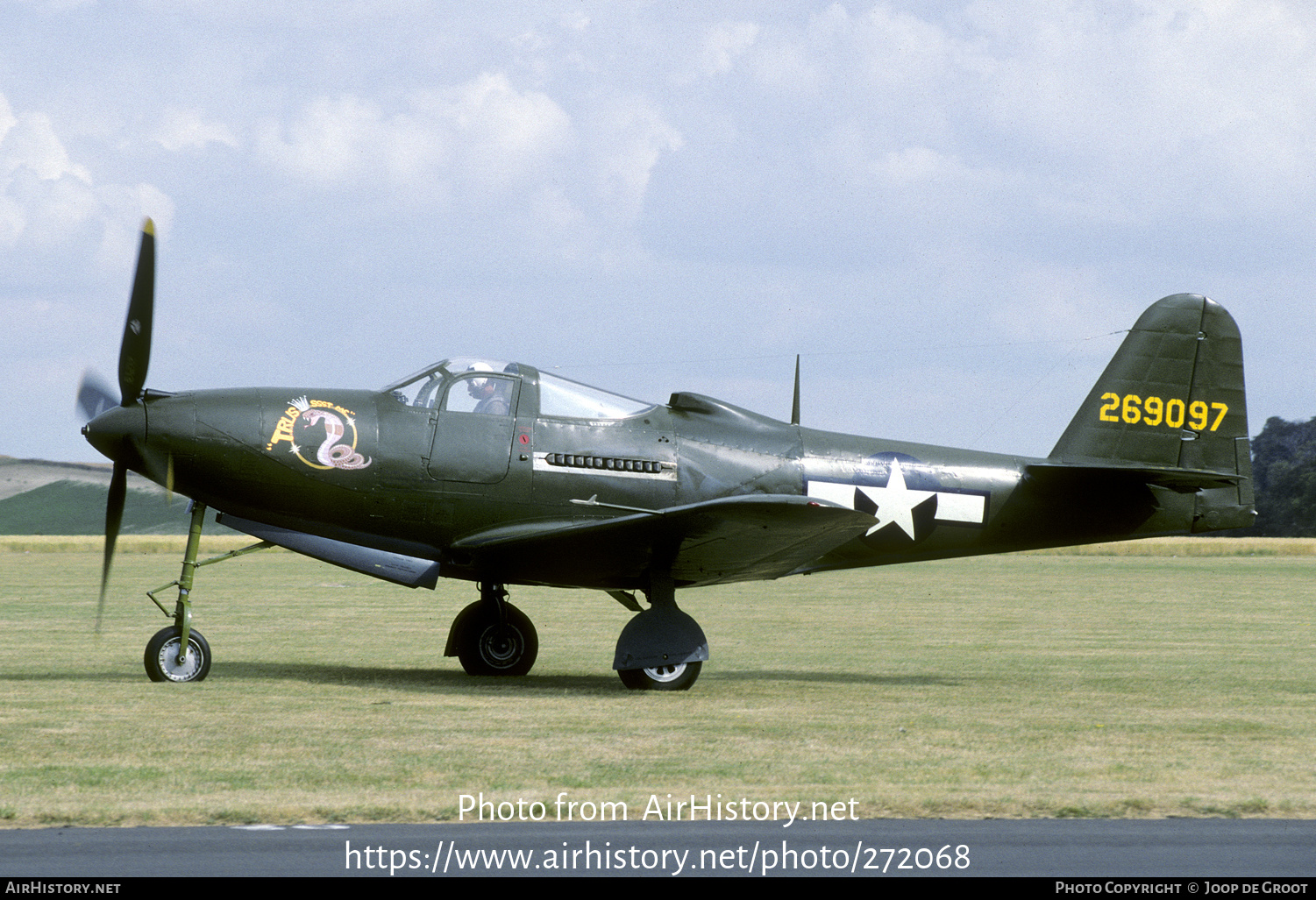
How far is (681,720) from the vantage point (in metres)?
11.3

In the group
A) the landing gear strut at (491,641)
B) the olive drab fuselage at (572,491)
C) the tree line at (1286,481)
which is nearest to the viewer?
the olive drab fuselage at (572,491)

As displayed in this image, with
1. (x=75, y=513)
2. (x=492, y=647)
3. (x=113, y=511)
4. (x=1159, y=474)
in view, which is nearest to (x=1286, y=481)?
(x=75, y=513)

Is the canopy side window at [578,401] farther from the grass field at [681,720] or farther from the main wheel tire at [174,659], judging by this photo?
the main wheel tire at [174,659]

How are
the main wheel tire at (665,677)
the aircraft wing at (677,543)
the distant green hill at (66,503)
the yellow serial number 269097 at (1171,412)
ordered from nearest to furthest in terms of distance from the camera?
the aircraft wing at (677,543), the main wheel tire at (665,677), the yellow serial number 269097 at (1171,412), the distant green hill at (66,503)

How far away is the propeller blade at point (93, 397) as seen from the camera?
1377 centimetres

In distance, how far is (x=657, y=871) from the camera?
6.32 metres

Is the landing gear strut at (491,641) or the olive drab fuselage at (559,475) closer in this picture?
the olive drab fuselage at (559,475)

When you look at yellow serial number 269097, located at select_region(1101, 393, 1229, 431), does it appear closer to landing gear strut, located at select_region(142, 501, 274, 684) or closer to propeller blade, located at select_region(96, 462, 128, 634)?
landing gear strut, located at select_region(142, 501, 274, 684)

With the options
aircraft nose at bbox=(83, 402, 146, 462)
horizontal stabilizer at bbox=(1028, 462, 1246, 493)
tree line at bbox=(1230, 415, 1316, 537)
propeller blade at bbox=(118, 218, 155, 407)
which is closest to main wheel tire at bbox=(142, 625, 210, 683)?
aircraft nose at bbox=(83, 402, 146, 462)

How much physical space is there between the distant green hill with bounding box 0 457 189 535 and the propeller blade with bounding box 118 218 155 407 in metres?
128

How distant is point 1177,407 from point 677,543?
240 inches

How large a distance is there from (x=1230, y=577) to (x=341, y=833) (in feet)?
134

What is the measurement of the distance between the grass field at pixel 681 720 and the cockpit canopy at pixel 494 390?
8.59 ft

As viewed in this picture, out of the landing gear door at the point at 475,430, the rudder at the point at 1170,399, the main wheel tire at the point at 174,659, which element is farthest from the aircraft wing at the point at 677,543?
the rudder at the point at 1170,399
